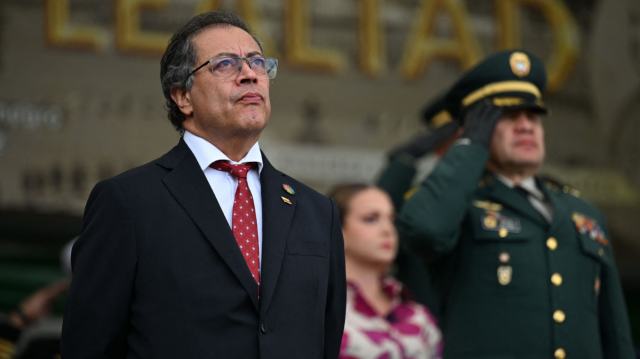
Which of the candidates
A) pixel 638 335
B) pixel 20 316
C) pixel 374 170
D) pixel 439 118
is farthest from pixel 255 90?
pixel 638 335

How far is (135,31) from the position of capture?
4801mm

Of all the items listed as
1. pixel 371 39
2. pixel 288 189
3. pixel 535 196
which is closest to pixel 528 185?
pixel 535 196

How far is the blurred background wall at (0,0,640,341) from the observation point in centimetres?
455

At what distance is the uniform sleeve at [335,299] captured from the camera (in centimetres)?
180

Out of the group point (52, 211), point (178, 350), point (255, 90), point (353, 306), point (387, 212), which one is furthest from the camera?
point (52, 211)

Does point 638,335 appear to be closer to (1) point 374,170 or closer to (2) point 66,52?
(1) point 374,170

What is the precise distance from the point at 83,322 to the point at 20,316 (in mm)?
2428

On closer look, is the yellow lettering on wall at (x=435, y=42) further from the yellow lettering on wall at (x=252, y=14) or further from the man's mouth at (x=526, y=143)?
the man's mouth at (x=526, y=143)

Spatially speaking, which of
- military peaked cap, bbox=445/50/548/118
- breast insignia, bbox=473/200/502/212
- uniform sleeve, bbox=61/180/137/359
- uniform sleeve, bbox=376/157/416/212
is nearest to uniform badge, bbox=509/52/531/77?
military peaked cap, bbox=445/50/548/118

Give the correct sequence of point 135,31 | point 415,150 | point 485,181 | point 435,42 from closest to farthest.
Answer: point 485,181 < point 415,150 < point 135,31 < point 435,42

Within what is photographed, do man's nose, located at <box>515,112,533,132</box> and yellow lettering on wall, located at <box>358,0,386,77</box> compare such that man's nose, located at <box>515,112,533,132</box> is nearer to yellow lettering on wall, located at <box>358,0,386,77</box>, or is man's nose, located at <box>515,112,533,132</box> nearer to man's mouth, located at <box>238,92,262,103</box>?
man's mouth, located at <box>238,92,262,103</box>

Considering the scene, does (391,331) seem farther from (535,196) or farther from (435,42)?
(435,42)

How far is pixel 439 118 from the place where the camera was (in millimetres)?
3236

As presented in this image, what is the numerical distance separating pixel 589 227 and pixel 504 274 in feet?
1.22
